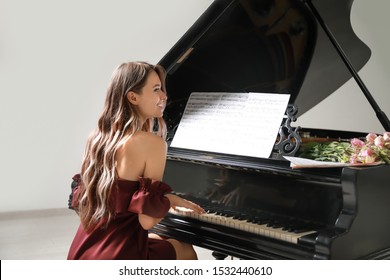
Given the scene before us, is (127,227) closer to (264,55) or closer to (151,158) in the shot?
(151,158)

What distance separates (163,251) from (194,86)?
1.04m

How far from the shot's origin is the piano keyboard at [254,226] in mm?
2219

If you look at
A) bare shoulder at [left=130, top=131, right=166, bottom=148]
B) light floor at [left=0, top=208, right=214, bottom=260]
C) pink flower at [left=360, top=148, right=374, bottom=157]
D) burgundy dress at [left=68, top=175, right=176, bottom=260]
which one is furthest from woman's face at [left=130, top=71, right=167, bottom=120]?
light floor at [left=0, top=208, right=214, bottom=260]

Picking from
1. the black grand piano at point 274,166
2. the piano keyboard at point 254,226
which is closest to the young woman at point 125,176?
the piano keyboard at point 254,226

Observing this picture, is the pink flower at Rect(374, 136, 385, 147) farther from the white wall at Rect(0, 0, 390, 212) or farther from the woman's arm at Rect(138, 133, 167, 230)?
the white wall at Rect(0, 0, 390, 212)

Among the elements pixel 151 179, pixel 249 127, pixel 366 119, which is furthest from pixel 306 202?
pixel 366 119

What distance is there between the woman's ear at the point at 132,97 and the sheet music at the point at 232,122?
53 centimetres

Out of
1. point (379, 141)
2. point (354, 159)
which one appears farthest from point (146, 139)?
point (379, 141)

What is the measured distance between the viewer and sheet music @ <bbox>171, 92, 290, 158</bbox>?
254cm

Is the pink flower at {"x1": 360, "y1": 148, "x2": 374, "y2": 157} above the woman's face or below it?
below

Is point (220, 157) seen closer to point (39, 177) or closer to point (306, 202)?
point (306, 202)

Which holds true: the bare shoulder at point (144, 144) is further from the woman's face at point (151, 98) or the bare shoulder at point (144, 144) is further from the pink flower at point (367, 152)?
the pink flower at point (367, 152)

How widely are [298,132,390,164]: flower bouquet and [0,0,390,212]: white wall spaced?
3447mm

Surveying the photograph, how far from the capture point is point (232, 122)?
2.71 m
